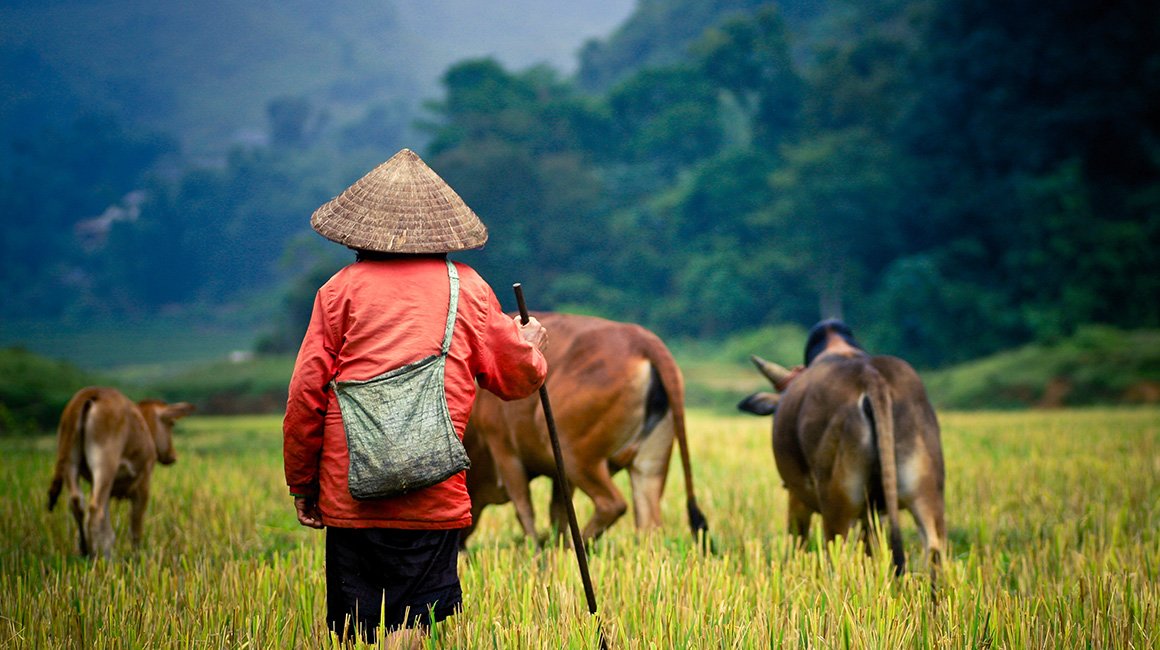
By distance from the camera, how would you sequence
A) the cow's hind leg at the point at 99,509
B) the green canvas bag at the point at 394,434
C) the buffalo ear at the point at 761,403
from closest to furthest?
the green canvas bag at the point at 394,434
the cow's hind leg at the point at 99,509
the buffalo ear at the point at 761,403

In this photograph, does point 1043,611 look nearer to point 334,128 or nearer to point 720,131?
point 720,131

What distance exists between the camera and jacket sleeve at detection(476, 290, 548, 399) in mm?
3609

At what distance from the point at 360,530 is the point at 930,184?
106ft

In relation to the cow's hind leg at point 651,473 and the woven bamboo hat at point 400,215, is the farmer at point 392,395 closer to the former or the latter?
the woven bamboo hat at point 400,215

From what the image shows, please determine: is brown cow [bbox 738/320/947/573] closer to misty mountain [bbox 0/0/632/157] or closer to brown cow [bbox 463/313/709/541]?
brown cow [bbox 463/313/709/541]

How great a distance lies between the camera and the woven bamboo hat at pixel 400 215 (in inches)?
136

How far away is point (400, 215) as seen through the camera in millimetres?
3514

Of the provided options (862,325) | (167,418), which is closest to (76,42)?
(862,325)

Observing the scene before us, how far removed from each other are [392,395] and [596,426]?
269cm

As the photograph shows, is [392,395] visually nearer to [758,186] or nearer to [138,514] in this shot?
[138,514]

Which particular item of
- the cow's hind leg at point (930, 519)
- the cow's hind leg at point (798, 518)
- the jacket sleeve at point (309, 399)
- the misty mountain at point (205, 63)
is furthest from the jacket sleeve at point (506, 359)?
the misty mountain at point (205, 63)

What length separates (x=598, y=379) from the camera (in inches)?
234

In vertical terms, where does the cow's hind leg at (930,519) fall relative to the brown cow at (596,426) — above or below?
below

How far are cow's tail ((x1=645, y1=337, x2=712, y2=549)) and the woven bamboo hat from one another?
2383 mm
